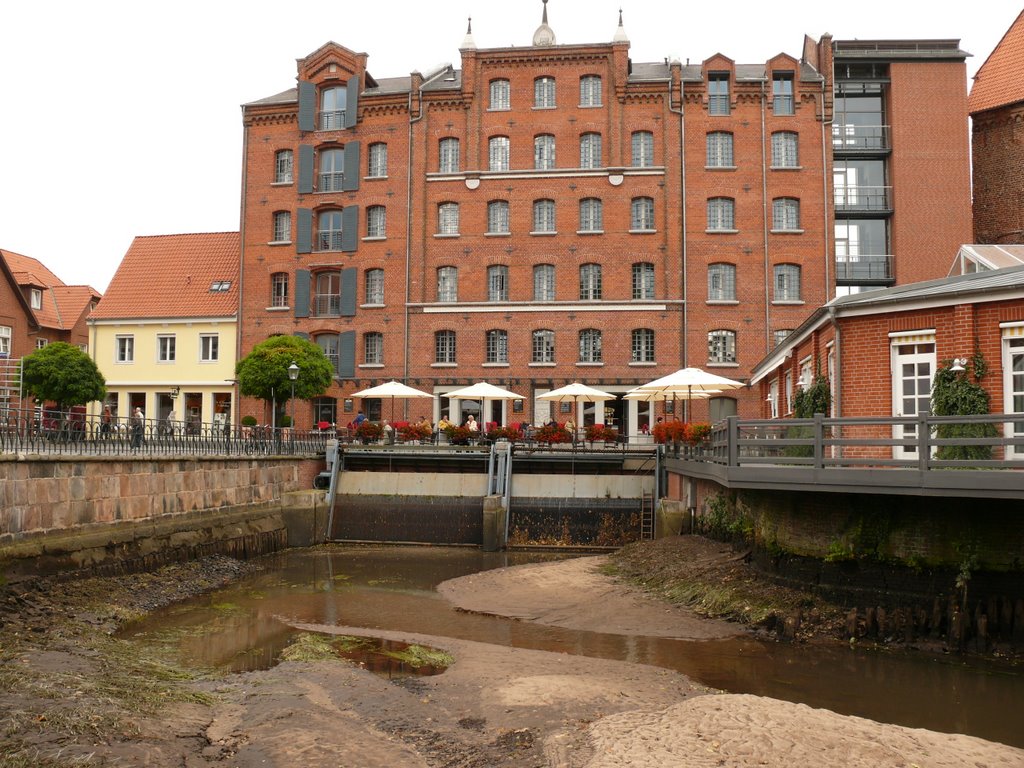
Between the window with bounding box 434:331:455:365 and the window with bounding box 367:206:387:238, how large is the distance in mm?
5193

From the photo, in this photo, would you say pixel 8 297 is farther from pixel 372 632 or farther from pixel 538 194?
pixel 372 632

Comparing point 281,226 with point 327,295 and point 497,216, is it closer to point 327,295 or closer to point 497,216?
point 327,295

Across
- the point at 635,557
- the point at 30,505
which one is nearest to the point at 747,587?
the point at 635,557

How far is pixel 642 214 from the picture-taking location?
121 ft

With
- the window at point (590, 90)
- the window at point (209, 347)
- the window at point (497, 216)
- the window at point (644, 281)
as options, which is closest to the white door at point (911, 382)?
the window at point (644, 281)

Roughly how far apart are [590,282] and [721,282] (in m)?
5.29

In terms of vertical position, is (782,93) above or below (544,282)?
above

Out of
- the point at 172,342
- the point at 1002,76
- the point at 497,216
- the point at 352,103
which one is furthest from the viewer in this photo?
the point at 172,342

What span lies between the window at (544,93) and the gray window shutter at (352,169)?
7964mm

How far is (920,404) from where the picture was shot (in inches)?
587

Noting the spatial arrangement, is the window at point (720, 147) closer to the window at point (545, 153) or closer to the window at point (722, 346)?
the window at point (545, 153)

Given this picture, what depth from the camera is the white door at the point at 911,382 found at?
14.9 metres

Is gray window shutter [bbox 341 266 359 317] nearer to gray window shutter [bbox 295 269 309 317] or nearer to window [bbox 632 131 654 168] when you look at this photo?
gray window shutter [bbox 295 269 309 317]

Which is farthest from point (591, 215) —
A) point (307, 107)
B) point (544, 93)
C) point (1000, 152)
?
point (1000, 152)
